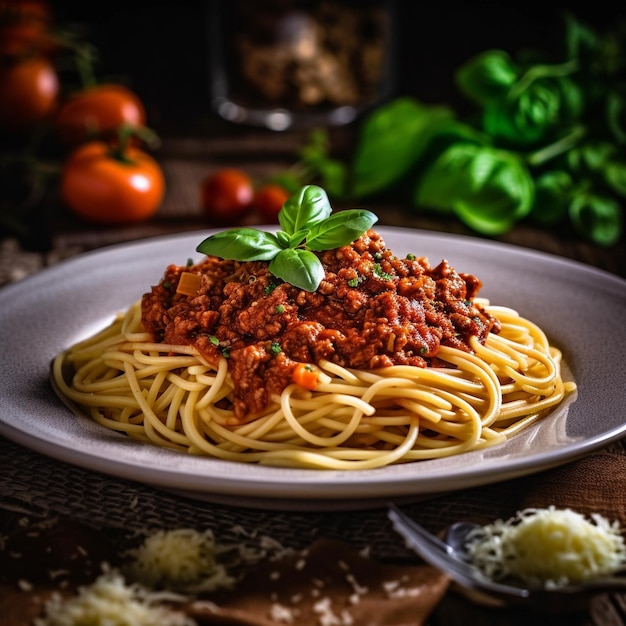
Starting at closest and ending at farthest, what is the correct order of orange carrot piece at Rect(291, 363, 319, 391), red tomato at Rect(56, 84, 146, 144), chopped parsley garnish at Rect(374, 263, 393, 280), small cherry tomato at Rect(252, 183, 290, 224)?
orange carrot piece at Rect(291, 363, 319, 391)
chopped parsley garnish at Rect(374, 263, 393, 280)
small cherry tomato at Rect(252, 183, 290, 224)
red tomato at Rect(56, 84, 146, 144)

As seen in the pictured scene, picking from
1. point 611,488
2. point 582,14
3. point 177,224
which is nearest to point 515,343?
point 611,488

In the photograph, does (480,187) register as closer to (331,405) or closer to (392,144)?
(392,144)

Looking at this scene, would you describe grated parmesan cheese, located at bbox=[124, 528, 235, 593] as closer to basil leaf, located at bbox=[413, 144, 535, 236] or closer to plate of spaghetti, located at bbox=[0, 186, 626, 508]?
plate of spaghetti, located at bbox=[0, 186, 626, 508]

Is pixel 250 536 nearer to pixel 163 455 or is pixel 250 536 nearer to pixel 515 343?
pixel 163 455

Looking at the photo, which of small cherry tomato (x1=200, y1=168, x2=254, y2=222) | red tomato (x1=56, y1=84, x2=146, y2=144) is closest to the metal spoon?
small cherry tomato (x1=200, y1=168, x2=254, y2=222)

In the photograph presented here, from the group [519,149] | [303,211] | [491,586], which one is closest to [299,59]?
[519,149]

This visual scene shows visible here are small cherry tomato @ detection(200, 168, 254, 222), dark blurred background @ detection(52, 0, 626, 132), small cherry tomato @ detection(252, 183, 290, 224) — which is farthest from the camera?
dark blurred background @ detection(52, 0, 626, 132)
